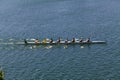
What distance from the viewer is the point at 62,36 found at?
72.9m

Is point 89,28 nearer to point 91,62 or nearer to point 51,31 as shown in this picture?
point 51,31

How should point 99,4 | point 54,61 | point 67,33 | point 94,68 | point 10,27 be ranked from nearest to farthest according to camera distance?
point 94,68
point 54,61
point 67,33
point 10,27
point 99,4

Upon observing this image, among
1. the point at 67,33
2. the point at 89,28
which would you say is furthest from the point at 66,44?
the point at 89,28

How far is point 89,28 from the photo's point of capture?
7756 cm

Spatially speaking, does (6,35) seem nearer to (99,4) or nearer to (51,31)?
(51,31)

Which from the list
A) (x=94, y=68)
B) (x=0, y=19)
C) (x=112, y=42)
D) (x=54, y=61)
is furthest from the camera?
(x=0, y=19)

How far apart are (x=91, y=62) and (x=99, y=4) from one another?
5358 centimetres

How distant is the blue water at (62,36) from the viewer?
178ft

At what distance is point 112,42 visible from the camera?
6550 centimetres

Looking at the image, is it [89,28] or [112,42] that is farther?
[89,28]

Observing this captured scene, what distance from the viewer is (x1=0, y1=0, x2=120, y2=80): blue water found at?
54209 mm

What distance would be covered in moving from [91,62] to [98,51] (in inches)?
220

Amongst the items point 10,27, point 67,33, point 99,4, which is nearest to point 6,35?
point 10,27

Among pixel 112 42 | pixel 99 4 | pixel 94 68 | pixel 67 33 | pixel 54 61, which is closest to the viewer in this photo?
pixel 94 68
